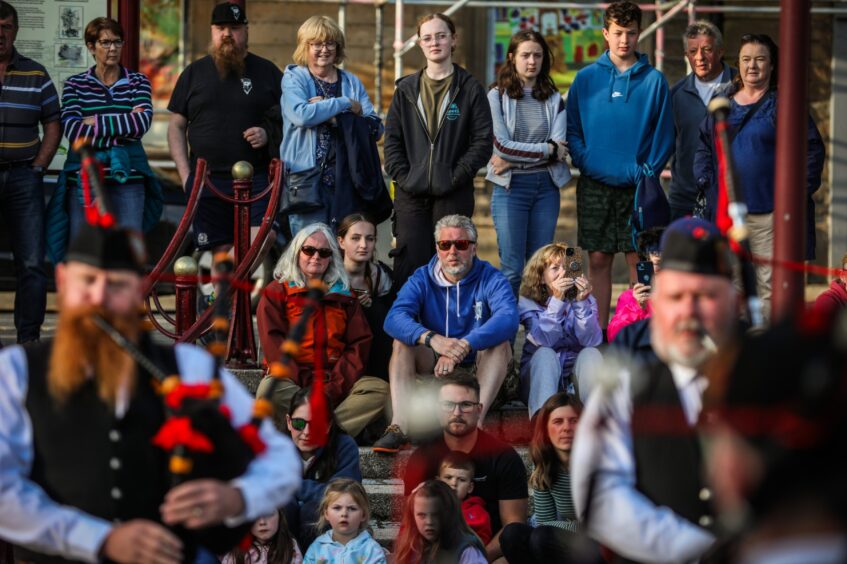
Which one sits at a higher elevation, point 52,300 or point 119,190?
point 119,190

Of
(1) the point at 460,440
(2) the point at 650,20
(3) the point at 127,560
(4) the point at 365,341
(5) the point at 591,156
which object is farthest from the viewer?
(2) the point at 650,20

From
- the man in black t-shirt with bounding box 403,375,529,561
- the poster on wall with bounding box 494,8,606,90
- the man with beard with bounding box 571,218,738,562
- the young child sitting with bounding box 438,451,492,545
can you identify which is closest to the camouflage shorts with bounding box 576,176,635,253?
the man in black t-shirt with bounding box 403,375,529,561


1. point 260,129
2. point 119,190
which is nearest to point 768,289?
point 260,129

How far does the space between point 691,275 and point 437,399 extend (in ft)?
11.0

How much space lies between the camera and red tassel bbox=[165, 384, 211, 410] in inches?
187

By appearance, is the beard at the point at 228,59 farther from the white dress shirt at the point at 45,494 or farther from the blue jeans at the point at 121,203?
the white dress shirt at the point at 45,494

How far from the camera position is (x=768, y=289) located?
880cm

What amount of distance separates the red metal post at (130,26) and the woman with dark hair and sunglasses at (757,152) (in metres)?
3.84

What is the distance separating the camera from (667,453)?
4.66 metres

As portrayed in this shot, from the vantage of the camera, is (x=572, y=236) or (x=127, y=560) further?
(x=572, y=236)

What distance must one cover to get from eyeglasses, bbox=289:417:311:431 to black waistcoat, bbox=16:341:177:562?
2.93 meters

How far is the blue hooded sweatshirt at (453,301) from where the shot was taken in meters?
8.41

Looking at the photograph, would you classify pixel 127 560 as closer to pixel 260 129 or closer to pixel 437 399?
pixel 437 399

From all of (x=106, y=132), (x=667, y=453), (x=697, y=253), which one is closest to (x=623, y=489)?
(x=667, y=453)
